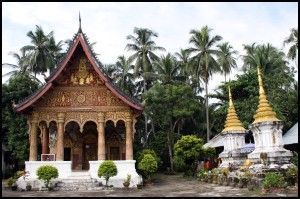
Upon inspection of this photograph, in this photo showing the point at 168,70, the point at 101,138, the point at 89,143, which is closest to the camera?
the point at 101,138

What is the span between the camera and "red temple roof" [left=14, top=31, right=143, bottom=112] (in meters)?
19.7

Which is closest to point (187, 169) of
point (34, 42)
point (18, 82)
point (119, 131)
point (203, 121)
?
point (119, 131)

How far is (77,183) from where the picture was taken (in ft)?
61.7

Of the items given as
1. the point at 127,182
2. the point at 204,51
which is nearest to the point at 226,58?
the point at 204,51

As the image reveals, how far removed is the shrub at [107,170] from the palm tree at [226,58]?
70.7 feet

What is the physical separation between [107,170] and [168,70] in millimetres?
21552

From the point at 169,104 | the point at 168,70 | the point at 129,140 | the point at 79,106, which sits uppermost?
the point at 168,70

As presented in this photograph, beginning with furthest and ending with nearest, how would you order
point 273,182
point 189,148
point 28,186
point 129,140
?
point 189,148 < point 129,140 < point 28,186 < point 273,182

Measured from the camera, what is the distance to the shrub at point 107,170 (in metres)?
18.3

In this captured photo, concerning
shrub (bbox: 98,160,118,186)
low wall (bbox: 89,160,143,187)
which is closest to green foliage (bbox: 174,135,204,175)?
low wall (bbox: 89,160,143,187)

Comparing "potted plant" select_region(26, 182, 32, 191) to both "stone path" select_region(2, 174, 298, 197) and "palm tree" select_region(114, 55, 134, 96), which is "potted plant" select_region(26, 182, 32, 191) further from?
"palm tree" select_region(114, 55, 134, 96)

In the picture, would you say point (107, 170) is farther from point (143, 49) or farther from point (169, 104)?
point (143, 49)

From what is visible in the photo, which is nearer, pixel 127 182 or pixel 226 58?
pixel 127 182

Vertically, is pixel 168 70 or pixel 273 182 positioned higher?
pixel 168 70
